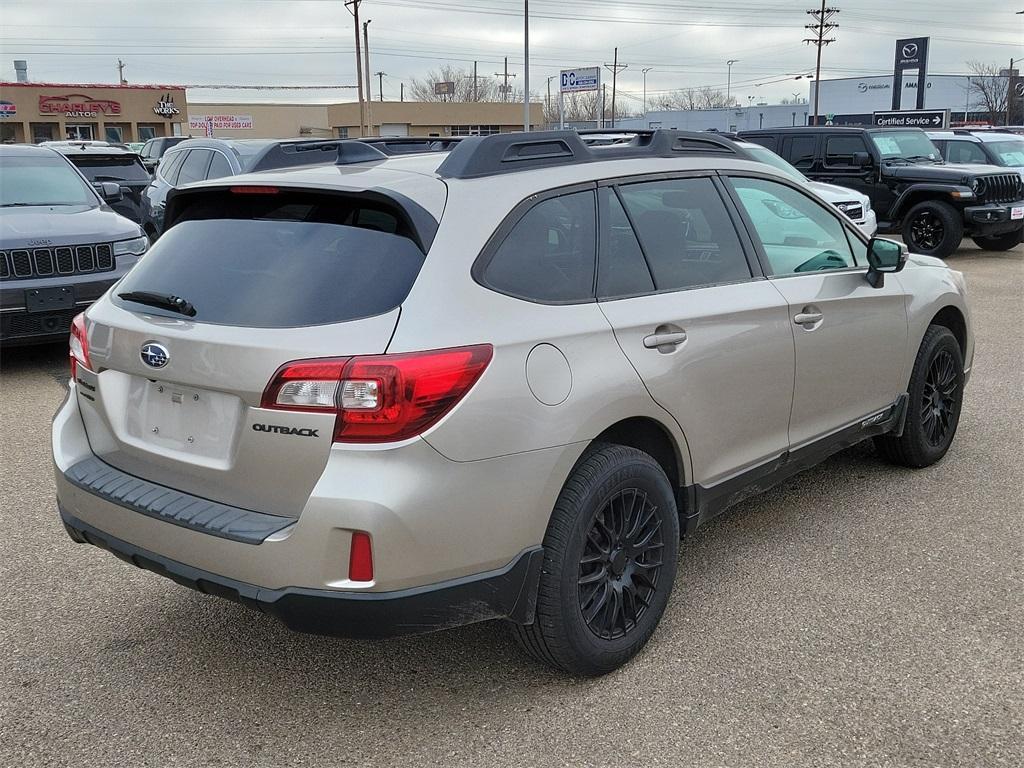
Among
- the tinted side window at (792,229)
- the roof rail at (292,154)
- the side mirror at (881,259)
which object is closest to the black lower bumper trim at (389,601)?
A: the roof rail at (292,154)

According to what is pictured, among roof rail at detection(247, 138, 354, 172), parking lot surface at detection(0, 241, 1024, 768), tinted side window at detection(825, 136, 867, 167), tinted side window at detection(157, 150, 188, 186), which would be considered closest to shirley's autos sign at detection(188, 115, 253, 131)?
tinted side window at detection(157, 150, 188, 186)

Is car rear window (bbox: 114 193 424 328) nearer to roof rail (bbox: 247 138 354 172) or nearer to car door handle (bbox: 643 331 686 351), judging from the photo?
roof rail (bbox: 247 138 354 172)

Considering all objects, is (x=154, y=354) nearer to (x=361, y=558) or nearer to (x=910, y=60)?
(x=361, y=558)

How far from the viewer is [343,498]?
2.58 metres

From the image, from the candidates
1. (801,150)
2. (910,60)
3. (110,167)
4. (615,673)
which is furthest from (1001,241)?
(910,60)

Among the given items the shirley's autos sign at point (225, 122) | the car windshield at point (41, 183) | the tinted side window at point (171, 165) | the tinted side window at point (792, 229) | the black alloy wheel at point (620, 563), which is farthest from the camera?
the shirley's autos sign at point (225, 122)

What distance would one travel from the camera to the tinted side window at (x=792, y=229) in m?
4.11

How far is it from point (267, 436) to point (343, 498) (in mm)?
298

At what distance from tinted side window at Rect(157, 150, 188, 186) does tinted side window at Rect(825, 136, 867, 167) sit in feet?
32.6

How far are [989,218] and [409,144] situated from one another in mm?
12250

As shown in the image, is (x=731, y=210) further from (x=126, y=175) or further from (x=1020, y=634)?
(x=126, y=175)

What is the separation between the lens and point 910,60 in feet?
198

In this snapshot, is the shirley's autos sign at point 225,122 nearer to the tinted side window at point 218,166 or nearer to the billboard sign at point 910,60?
the billboard sign at point 910,60

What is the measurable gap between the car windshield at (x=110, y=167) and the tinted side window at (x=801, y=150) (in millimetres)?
10732
